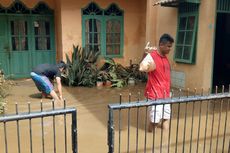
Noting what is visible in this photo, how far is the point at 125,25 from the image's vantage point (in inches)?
432

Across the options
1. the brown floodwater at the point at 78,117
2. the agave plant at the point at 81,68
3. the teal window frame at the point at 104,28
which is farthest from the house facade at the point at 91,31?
the brown floodwater at the point at 78,117

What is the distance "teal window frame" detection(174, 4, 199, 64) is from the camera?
26.1 ft

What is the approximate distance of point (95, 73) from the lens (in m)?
9.60

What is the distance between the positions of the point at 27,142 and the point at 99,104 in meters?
2.61

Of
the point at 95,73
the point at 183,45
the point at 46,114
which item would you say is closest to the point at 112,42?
the point at 95,73

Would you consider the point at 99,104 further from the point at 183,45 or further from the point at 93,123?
the point at 183,45

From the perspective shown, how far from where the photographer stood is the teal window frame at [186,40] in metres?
7.96

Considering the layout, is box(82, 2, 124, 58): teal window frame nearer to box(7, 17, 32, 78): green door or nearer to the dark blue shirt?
box(7, 17, 32, 78): green door

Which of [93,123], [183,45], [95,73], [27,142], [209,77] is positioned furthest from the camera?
[95,73]

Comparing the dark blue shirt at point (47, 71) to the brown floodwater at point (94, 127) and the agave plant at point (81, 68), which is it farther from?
the agave plant at point (81, 68)

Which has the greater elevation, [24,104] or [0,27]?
[0,27]

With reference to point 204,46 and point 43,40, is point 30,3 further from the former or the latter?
point 204,46

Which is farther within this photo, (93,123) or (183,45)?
(183,45)

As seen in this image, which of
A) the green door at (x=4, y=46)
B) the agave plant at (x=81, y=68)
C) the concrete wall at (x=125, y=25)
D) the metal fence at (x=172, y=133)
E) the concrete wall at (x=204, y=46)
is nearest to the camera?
the metal fence at (x=172, y=133)
